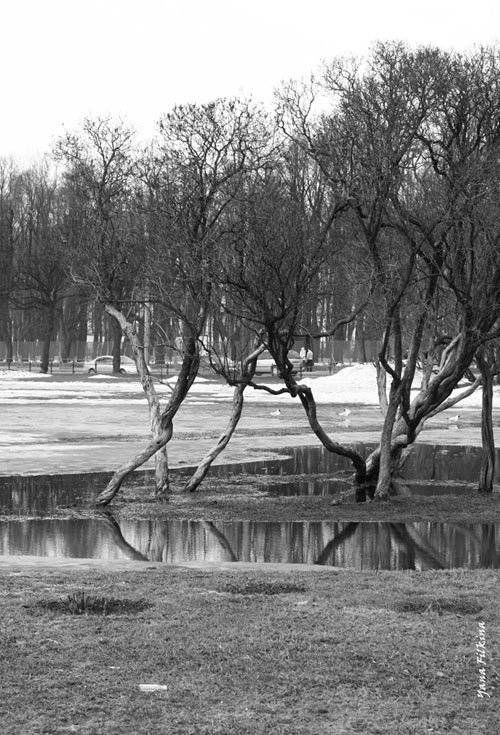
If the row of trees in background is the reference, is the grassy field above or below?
below

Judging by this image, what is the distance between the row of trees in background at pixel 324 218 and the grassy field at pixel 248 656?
695cm

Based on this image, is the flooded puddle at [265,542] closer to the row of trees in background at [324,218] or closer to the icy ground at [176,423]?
the row of trees in background at [324,218]

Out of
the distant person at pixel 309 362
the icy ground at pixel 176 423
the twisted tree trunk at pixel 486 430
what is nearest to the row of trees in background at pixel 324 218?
the twisted tree trunk at pixel 486 430

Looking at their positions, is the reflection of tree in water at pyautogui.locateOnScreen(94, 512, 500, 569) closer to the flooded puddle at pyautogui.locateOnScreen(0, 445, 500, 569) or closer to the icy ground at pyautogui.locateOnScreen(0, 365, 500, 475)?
the flooded puddle at pyautogui.locateOnScreen(0, 445, 500, 569)

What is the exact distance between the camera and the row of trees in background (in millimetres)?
15414

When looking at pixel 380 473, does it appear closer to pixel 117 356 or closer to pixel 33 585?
pixel 33 585

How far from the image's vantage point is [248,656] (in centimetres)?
688

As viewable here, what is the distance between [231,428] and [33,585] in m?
9.28

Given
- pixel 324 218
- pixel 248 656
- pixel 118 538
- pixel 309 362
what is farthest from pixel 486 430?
pixel 309 362

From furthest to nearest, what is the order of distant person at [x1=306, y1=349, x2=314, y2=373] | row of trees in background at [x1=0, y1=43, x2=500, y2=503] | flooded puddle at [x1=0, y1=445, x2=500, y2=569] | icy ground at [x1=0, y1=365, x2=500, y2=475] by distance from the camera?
1. distant person at [x1=306, y1=349, x2=314, y2=373]
2. icy ground at [x1=0, y1=365, x2=500, y2=475]
3. row of trees in background at [x1=0, y1=43, x2=500, y2=503]
4. flooded puddle at [x1=0, y1=445, x2=500, y2=569]

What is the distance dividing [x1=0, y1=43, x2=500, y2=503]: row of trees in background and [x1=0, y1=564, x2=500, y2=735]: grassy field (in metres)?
6.95

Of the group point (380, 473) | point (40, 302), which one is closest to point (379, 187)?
point (380, 473)

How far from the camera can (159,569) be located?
11.0 m

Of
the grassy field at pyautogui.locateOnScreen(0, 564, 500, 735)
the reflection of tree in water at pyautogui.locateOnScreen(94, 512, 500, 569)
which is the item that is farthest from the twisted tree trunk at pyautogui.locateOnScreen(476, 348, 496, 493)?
the grassy field at pyautogui.locateOnScreen(0, 564, 500, 735)
